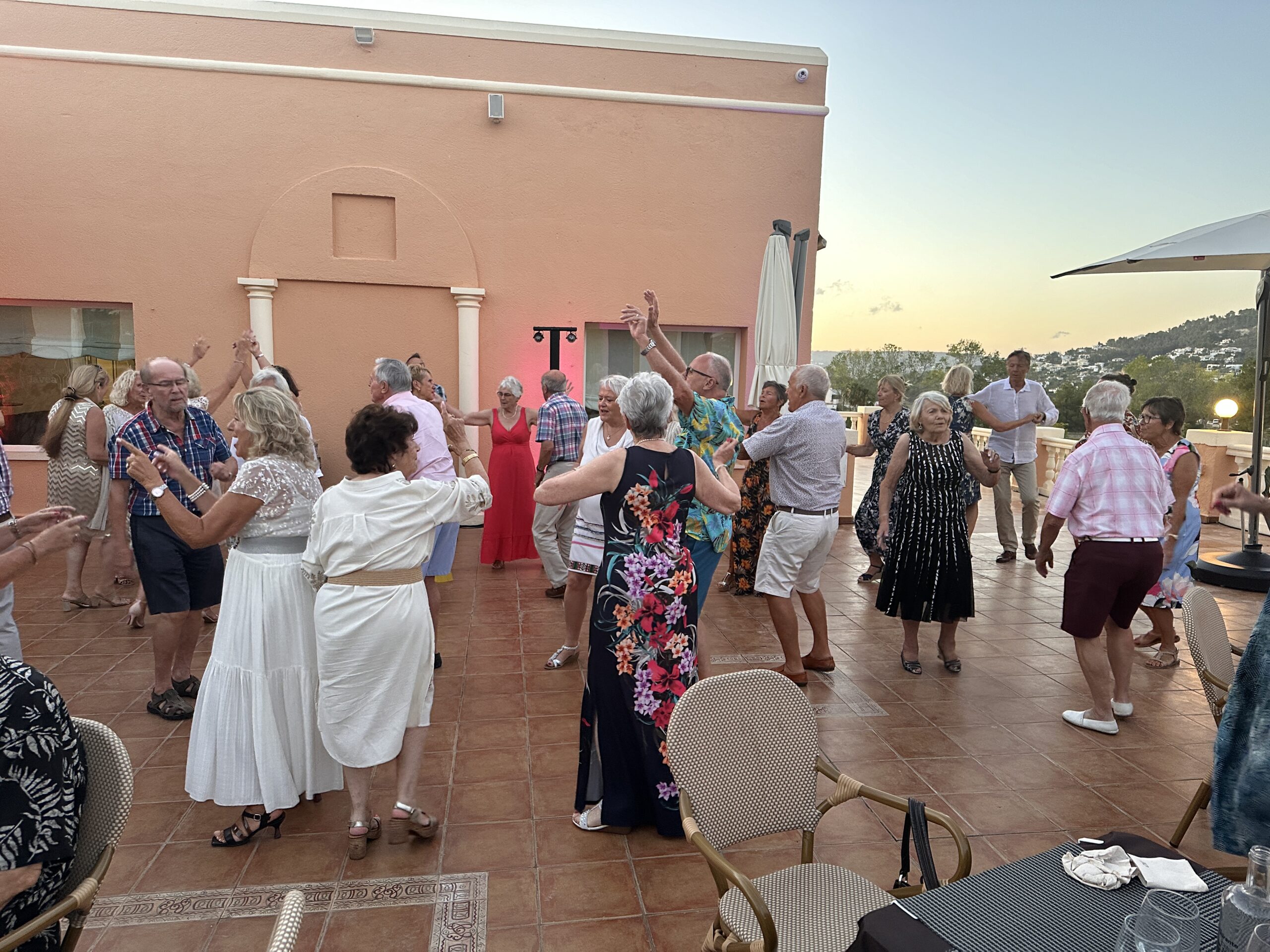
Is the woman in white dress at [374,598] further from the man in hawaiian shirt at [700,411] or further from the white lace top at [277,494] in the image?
the man in hawaiian shirt at [700,411]

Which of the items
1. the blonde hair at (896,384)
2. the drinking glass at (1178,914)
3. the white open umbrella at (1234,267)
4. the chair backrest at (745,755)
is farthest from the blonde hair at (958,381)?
the drinking glass at (1178,914)

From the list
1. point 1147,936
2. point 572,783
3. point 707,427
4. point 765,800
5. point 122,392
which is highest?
point 122,392

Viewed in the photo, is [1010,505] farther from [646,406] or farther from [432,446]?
[646,406]

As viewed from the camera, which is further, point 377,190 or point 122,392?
point 377,190

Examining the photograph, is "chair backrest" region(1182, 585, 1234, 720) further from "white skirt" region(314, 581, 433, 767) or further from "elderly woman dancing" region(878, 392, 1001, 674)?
"white skirt" region(314, 581, 433, 767)

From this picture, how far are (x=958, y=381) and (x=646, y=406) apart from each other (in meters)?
4.98

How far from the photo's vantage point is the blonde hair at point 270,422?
291 cm

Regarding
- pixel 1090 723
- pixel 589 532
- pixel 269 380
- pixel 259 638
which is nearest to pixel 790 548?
pixel 589 532

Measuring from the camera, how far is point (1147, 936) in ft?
4.18

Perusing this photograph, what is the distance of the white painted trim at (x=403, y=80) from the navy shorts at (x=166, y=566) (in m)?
6.52

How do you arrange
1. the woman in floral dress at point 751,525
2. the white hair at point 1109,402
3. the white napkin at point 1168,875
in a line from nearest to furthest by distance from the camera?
the white napkin at point 1168,875 < the white hair at point 1109,402 < the woman in floral dress at point 751,525

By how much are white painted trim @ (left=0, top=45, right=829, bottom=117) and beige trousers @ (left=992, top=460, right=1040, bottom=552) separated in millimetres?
4773

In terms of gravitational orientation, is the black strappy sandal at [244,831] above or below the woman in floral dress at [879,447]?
below

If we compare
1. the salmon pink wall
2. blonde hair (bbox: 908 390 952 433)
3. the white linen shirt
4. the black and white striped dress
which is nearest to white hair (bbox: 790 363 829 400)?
blonde hair (bbox: 908 390 952 433)
